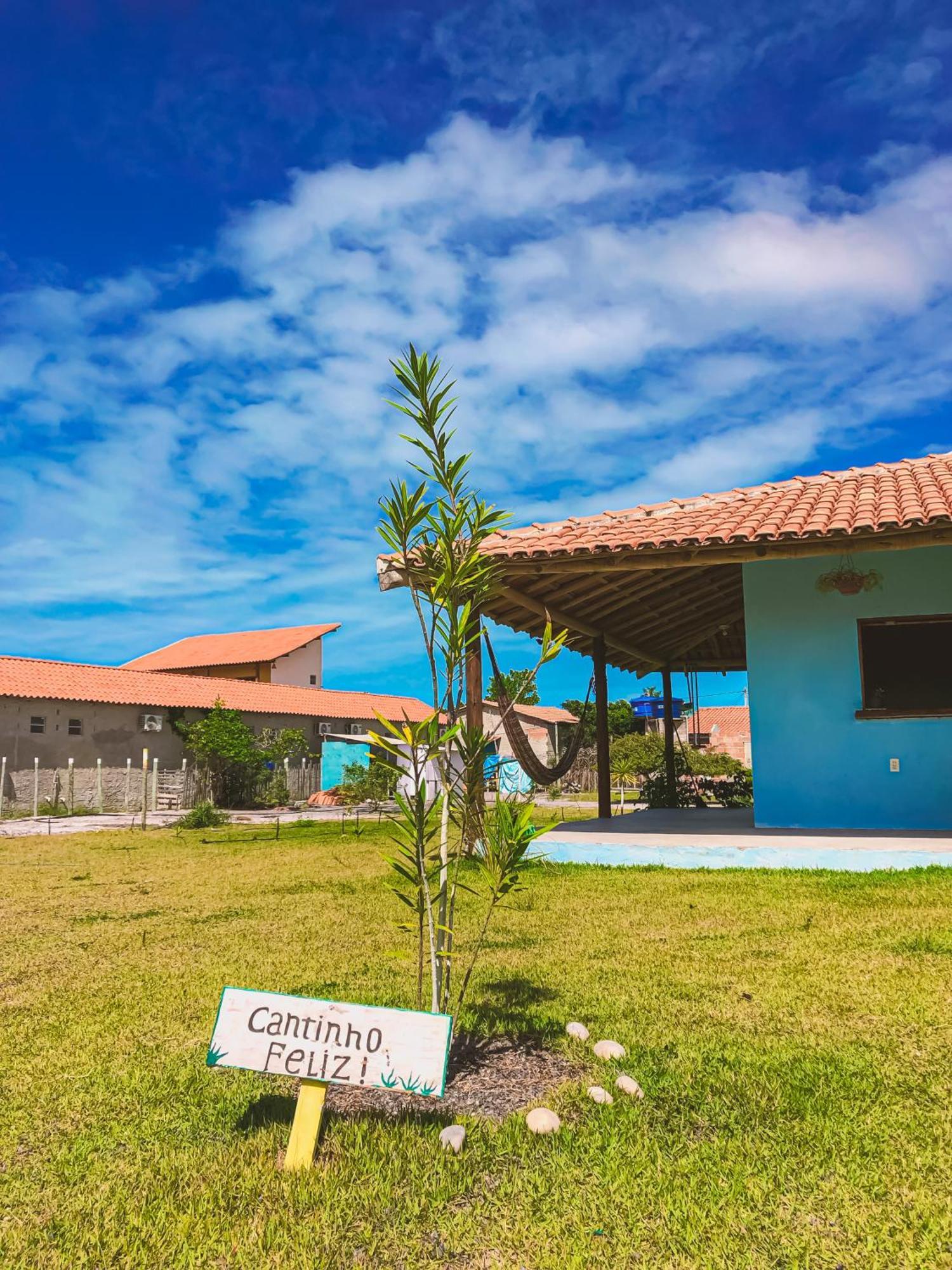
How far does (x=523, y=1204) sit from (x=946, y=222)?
974 cm

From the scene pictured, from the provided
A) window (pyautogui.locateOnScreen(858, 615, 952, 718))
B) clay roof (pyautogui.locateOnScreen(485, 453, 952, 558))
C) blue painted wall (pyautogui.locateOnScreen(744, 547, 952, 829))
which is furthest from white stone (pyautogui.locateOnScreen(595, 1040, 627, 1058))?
window (pyautogui.locateOnScreen(858, 615, 952, 718))

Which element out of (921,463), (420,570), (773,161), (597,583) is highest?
(773,161)

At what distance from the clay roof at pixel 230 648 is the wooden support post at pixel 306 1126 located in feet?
107

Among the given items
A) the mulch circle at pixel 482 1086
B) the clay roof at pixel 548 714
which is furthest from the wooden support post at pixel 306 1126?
the clay roof at pixel 548 714

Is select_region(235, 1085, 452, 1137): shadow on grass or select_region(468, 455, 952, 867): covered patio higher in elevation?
select_region(468, 455, 952, 867): covered patio

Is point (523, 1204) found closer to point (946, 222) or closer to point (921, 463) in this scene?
point (946, 222)

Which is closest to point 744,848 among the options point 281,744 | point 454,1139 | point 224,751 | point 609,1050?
point 609,1050

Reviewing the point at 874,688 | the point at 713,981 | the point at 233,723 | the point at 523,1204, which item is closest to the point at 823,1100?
the point at 523,1204

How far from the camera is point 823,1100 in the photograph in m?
2.71

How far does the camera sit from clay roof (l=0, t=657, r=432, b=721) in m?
22.5

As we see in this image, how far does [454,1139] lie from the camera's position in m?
2.48

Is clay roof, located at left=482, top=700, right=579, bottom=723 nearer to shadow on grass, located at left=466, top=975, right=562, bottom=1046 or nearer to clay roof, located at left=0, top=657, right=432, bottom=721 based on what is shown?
clay roof, located at left=0, top=657, right=432, bottom=721

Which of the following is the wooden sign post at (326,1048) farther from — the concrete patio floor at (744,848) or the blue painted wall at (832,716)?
the blue painted wall at (832,716)

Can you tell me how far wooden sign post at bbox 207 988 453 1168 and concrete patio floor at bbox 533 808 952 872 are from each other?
4.99m
